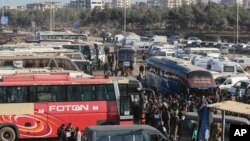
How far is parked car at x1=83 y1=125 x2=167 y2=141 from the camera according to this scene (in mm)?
13180

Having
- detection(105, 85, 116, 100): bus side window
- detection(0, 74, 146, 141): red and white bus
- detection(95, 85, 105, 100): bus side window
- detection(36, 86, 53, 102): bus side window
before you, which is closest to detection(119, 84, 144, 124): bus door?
detection(0, 74, 146, 141): red and white bus

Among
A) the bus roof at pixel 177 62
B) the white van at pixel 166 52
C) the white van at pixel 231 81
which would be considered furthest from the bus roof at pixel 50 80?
the white van at pixel 166 52

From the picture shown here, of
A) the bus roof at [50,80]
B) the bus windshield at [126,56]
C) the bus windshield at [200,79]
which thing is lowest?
the bus windshield at [126,56]


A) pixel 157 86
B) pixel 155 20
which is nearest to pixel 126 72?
pixel 157 86

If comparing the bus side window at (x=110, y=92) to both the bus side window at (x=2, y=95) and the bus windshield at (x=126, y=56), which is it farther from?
the bus windshield at (x=126, y=56)

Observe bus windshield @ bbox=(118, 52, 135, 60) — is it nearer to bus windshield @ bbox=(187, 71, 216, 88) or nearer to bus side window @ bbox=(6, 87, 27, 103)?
bus windshield @ bbox=(187, 71, 216, 88)

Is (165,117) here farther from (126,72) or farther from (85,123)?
(126,72)

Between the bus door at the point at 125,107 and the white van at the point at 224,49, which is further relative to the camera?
the white van at the point at 224,49

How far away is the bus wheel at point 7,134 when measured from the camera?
17188 mm

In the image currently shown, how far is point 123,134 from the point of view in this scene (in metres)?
13.2

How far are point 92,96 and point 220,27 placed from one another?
6876 cm

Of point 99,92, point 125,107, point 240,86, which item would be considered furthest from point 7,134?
point 240,86

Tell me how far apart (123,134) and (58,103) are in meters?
4.85

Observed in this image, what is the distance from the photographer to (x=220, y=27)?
8456 centimetres
